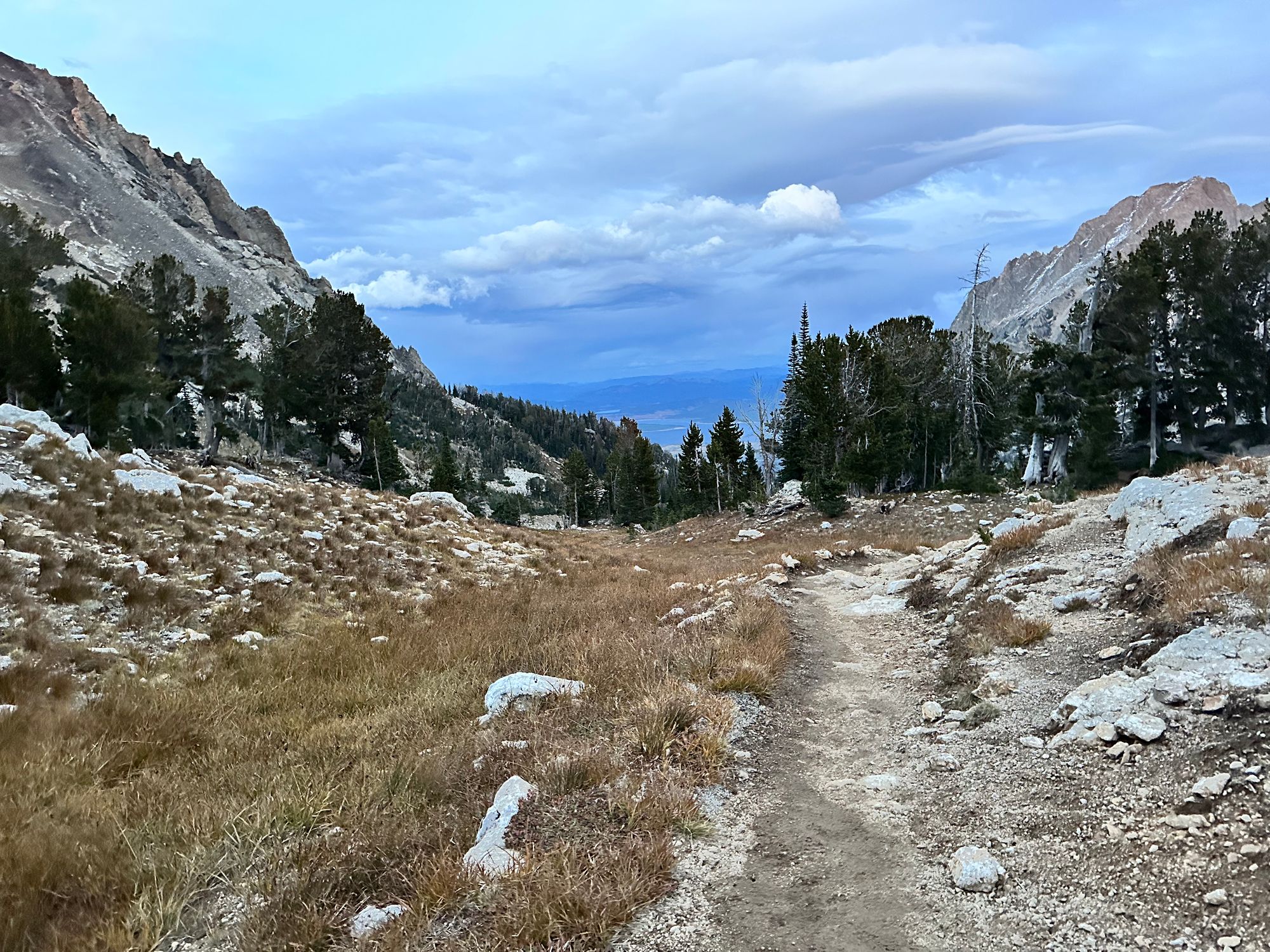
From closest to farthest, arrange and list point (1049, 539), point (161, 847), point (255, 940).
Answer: point (255, 940) < point (161, 847) < point (1049, 539)

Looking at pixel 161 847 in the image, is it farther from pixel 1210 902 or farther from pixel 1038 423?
pixel 1038 423

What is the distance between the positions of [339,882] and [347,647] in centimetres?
657

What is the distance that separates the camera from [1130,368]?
33000mm

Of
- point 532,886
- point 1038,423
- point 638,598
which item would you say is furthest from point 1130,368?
point 532,886

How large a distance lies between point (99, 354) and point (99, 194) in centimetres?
17624

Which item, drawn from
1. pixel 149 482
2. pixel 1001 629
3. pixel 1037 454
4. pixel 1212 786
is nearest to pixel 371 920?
pixel 1212 786

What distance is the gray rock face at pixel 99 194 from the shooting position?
14988 cm

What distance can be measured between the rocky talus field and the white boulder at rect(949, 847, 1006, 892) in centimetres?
2

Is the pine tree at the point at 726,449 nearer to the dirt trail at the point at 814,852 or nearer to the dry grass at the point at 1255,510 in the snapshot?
the dry grass at the point at 1255,510

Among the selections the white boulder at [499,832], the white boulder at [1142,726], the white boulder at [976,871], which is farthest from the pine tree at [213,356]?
the white boulder at [1142,726]

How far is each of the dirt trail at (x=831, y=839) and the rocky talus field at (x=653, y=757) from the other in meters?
0.03

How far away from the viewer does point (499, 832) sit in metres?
4.50

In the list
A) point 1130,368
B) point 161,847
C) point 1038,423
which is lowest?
point 161,847

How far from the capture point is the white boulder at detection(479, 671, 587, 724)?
739 cm
